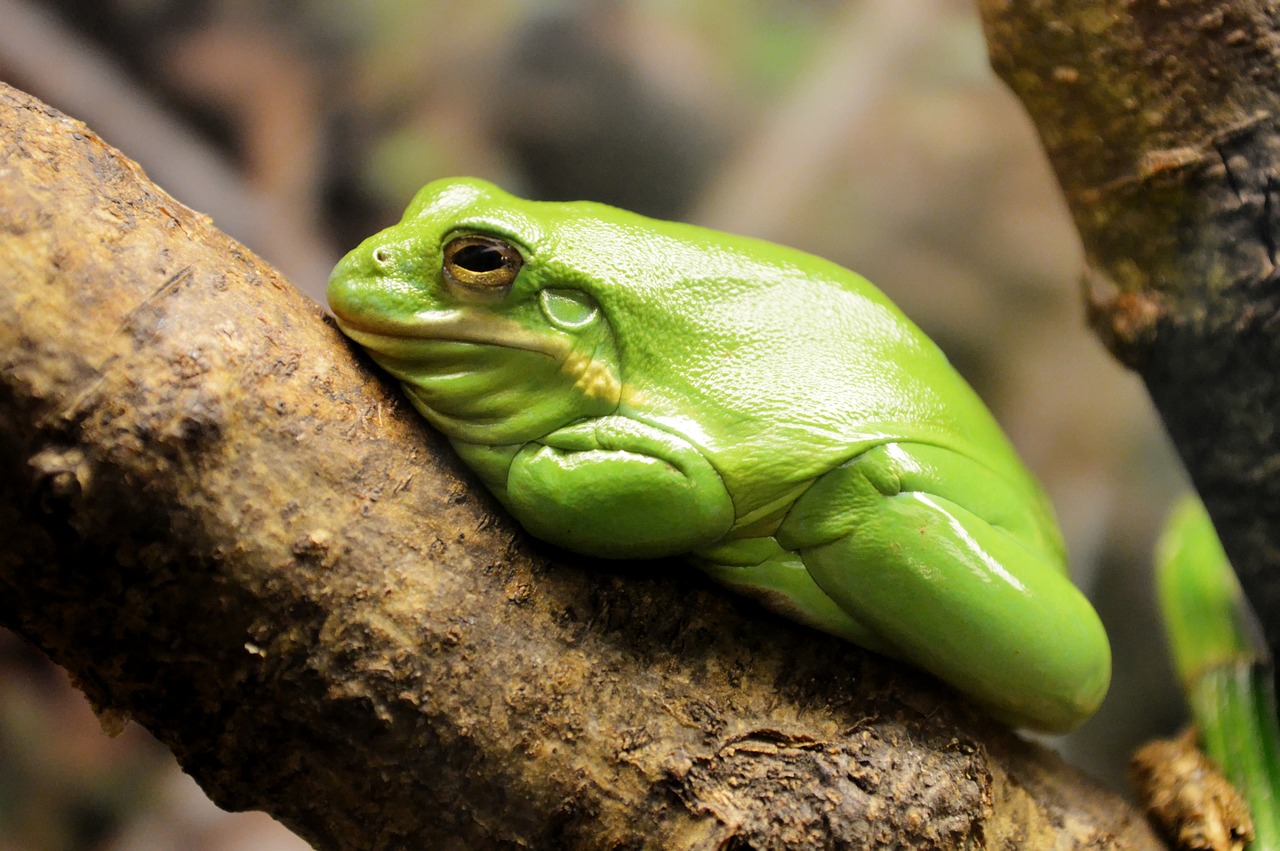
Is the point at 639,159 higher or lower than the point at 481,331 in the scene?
lower

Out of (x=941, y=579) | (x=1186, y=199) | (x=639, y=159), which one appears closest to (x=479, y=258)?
(x=941, y=579)

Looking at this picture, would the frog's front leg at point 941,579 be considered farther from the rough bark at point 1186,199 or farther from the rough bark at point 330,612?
the rough bark at point 1186,199

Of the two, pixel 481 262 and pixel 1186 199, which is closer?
pixel 481 262

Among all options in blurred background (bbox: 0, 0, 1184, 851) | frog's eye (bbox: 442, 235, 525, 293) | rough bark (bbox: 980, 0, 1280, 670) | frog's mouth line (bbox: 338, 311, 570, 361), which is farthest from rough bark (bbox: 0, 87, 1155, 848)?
blurred background (bbox: 0, 0, 1184, 851)

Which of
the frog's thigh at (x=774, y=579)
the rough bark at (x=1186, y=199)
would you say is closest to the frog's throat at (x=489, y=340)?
the frog's thigh at (x=774, y=579)

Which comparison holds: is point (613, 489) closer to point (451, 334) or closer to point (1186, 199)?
point (451, 334)

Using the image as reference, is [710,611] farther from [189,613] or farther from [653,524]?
[189,613]
